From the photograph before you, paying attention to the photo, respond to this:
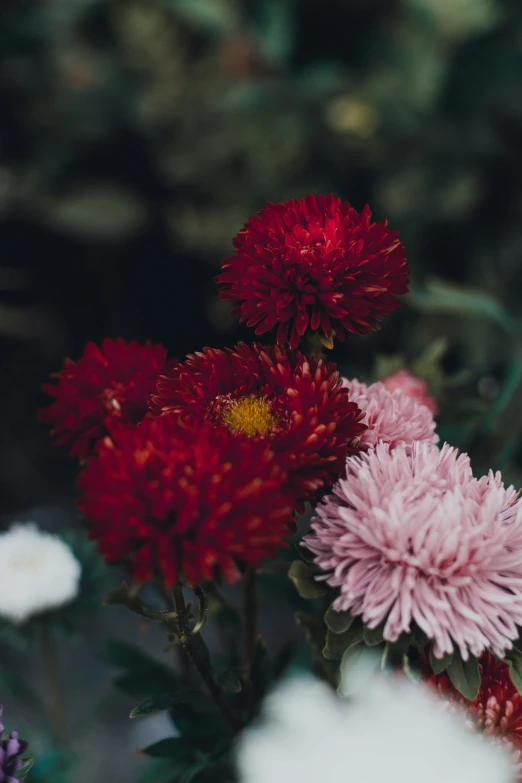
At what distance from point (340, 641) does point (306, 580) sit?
3cm

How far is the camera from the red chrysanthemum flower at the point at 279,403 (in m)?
0.31

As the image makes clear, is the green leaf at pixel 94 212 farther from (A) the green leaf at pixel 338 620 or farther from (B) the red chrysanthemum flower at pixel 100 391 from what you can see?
(A) the green leaf at pixel 338 620

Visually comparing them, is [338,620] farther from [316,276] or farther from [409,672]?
[316,276]

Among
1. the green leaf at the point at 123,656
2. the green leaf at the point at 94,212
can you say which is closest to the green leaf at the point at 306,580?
the green leaf at the point at 123,656

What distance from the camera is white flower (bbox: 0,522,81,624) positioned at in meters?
0.52

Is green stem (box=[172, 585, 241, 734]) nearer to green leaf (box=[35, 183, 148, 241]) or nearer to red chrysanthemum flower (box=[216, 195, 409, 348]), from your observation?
red chrysanthemum flower (box=[216, 195, 409, 348])

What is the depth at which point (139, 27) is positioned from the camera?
4.40 feet

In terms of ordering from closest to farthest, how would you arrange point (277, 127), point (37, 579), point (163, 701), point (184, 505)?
point (184, 505) → point (163, 701) → point (37, 579) → point (277, 127)

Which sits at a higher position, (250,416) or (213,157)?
(213,157)

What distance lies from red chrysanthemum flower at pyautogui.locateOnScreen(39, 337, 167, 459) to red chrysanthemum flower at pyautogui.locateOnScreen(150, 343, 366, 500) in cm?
3

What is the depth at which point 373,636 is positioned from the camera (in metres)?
0.32

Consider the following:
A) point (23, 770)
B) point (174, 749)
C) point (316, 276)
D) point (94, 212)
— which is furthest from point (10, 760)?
point (94, 212)

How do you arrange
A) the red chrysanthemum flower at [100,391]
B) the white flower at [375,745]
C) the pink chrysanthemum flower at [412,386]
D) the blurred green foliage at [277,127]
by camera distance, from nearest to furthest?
1. the white flower at [375,745]
2. the red chrysanthemum flower at [100,391]
3. the pink chrysanthemum flower at [412,386]
4. the blurred green foliage at [277,127]

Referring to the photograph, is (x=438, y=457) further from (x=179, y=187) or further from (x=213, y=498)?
(x=179, y=187)
